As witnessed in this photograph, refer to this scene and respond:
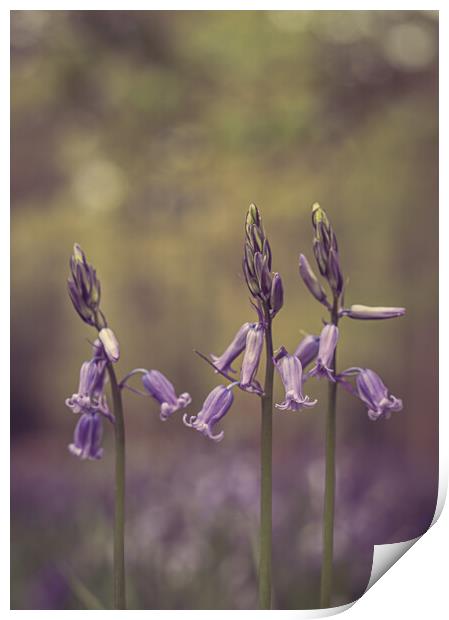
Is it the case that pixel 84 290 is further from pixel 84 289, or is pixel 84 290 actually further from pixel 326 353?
pixel 326 353

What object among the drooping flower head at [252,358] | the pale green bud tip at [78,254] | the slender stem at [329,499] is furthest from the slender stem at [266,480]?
the pale green bud tip at [78,254]

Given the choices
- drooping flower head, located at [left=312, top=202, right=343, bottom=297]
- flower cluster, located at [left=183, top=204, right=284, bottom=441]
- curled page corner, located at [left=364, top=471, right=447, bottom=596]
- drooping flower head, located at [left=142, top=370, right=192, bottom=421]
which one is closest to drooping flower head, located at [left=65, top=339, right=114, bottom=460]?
drooping flower head, located at [left=142, top=370, right=192, bottom=421]

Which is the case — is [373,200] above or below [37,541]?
above

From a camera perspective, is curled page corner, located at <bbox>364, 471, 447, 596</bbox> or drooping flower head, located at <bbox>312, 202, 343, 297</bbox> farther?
curled page corner, located at <bbox>364, 471, 447, 596</bbox>

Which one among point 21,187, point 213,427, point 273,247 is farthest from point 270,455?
point 21,187

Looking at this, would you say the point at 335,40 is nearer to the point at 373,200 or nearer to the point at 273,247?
the point at 373,200

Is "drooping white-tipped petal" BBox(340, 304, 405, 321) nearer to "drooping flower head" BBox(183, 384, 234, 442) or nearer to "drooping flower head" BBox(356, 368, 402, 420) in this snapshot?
"drooping flower head" BBox(356, 368, 402, 420)
